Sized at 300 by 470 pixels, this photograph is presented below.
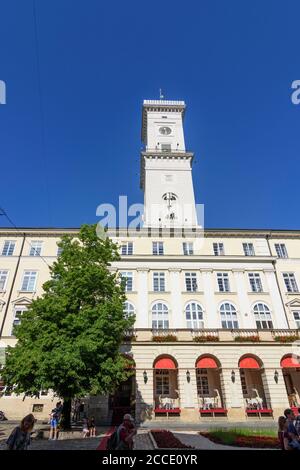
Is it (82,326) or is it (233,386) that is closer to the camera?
(82,326)

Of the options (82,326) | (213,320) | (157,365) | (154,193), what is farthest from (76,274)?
(154,193)

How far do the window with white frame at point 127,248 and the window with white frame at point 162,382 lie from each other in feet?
44.2

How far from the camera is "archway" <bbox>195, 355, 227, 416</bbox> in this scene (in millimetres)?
25928

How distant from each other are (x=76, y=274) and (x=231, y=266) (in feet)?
67.8

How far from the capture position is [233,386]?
2680cm

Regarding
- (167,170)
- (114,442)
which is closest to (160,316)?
(114,442)

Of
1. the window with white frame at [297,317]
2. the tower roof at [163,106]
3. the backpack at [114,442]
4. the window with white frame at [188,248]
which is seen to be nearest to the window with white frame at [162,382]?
the window with white frame at [188,248]

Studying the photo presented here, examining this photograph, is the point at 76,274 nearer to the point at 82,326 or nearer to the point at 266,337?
the point at 82,326

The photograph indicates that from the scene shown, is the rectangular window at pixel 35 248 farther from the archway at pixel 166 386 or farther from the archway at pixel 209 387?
the archway at pixel 209 387

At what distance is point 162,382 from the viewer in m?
29.4

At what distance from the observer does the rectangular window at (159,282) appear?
111 feet

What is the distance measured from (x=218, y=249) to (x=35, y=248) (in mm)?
22245

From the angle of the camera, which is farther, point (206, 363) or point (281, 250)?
point (281, 250)

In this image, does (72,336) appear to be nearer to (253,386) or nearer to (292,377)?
(253,386)
